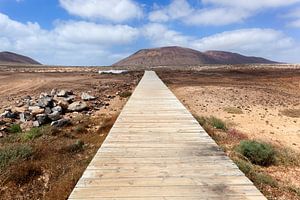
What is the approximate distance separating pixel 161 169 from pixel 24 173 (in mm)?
3631

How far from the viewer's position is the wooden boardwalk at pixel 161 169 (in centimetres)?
340

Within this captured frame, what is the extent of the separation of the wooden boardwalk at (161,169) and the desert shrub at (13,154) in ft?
8.37

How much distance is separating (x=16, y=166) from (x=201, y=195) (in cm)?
481

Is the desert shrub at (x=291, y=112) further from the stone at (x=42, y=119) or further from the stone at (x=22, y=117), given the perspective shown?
the stone at (x=22, y=117)

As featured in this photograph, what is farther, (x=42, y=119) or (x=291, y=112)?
(x=291, y=112)

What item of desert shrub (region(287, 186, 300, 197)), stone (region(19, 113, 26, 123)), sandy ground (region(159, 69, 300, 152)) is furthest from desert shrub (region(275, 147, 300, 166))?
stone (region(19, 113, 26, 123))

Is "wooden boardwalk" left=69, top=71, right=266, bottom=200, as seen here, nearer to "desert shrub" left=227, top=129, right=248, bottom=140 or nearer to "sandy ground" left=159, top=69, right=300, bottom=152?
"desert shrub" left=227, top=129, right=248, bottom=140

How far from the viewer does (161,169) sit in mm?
4098

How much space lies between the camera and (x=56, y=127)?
11477 millimetres

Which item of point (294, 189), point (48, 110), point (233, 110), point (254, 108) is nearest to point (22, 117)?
point (48, 110)

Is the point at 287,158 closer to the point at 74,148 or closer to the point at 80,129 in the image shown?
the point at 74,148

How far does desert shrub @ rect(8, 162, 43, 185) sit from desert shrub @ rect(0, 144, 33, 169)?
1.35ft

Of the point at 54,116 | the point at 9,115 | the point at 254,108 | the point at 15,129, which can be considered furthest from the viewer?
the point at 254,108

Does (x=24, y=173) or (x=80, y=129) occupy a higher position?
(x=24, y=173)
